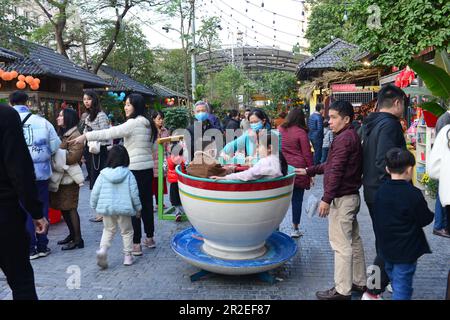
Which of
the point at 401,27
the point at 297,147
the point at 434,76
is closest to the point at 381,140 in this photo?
the point at 434,76

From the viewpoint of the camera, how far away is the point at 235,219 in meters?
3.78

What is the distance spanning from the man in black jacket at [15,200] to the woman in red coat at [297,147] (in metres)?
3.61

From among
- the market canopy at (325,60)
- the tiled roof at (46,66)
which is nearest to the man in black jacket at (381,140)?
the tiled roof at (46,66)

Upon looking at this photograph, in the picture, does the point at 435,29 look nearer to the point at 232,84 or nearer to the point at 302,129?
the point at 302,129

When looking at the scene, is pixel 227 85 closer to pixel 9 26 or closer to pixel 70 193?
pixel 9 26

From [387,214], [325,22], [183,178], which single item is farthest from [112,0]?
[387,214]

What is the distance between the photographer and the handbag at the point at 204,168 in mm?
3921

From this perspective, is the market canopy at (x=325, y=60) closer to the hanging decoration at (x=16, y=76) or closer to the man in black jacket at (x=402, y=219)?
the hanging decoration at (x=16, y=76)

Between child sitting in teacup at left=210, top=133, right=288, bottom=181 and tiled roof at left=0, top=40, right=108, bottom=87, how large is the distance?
8.76 m

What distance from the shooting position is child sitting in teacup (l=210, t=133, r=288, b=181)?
12.2 feet

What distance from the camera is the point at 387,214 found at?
308cm

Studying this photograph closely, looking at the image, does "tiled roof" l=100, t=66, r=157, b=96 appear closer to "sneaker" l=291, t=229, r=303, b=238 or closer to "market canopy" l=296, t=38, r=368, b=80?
"market canopy" l=296, t=38, r=368, b=80

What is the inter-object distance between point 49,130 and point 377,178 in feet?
12.3

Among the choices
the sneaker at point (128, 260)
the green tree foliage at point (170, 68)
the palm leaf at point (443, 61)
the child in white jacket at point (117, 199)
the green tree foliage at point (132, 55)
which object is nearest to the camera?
the child in white jacket at point (117, 199)
